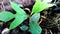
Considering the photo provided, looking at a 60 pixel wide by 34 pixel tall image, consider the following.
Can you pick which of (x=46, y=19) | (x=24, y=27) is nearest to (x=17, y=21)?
(x=24, y=27)

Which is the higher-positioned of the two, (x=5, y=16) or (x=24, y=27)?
(x=5, y=16)

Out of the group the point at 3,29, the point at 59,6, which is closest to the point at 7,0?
the point at 3,29

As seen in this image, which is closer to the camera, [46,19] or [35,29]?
[35,29]

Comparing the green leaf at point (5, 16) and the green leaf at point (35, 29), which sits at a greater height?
the green leaf at point (5, 16)

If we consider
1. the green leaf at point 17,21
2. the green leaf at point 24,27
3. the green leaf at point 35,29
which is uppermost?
the green leaf at point 17,21

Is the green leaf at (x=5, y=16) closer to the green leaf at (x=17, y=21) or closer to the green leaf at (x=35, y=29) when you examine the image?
the green leaf at (x=17, y=21)

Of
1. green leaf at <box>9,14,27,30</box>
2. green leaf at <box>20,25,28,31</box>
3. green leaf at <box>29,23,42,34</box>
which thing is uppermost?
green leaf at <box>9,14,27,30</box>

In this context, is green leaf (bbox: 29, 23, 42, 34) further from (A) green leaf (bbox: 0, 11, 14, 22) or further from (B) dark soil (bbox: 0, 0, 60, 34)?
(A) green leaf (bbox: 0, 11, 14, 22)

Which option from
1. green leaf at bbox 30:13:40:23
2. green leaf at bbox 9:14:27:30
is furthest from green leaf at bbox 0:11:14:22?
green leaf at bbox 30:13:40:23

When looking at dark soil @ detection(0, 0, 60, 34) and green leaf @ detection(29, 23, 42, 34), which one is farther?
dark soil @ detection(0, 0, 60, 34)

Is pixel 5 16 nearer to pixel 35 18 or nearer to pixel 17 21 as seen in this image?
pixel 17 21

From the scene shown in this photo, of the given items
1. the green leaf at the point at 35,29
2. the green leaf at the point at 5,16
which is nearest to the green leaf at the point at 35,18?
the green leaf at the point at 35,29
